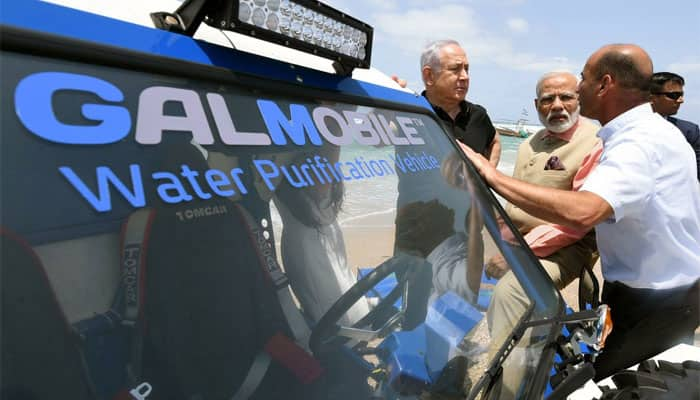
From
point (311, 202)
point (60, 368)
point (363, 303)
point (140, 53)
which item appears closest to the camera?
point (60, 368)

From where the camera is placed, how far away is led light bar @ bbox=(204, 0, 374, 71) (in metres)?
0.98

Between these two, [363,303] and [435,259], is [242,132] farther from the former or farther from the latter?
[435,259]

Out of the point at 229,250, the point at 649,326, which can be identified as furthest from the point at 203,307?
the point at 649,326

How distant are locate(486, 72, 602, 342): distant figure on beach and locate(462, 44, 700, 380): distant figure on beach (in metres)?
0.20

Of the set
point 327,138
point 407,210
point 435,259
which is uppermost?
point 327,138

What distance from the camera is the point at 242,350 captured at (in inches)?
37.2

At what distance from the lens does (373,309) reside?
133 centimetres

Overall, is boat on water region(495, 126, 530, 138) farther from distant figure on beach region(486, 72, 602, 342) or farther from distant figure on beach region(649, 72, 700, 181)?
distant figure on beach region(486, 72, 602, 342)

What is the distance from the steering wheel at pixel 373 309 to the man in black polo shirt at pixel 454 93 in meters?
2.01

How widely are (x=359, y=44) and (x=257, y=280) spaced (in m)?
0.70

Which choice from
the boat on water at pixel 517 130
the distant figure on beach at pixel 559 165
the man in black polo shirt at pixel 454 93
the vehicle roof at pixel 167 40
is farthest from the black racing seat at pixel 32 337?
the boat on water at pixel 517 130

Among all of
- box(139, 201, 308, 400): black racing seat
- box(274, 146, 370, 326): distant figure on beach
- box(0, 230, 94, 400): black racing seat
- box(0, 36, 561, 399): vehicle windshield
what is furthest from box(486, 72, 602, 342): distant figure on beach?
box(0, 230, 94, 400): black racing seat

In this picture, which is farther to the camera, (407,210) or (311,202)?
(407,210)

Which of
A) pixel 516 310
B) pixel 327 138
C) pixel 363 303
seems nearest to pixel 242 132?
pixel 327 138
